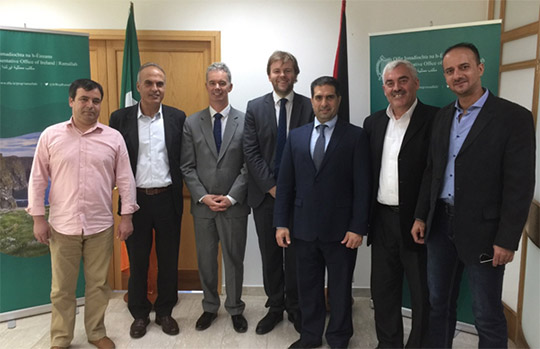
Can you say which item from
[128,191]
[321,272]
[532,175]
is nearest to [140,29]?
[128,191]

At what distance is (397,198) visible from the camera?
7.86ft

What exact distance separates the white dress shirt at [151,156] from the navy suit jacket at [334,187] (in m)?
0.94

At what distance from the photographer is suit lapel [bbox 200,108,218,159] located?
287 cm

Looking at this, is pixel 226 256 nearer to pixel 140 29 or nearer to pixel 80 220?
pixel 80 220

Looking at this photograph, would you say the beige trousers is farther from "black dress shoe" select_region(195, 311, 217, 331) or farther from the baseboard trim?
the baseboard trim

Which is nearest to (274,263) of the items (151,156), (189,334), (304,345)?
(304,345)

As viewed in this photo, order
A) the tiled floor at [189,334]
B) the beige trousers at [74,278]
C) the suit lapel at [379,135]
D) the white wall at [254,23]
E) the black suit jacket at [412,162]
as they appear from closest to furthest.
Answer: the black suit jacket at [412,162], the suit lapel at [379,135], the beige trousers at [74,278], the tiled floor at [189,334], the white wall at [254,23]

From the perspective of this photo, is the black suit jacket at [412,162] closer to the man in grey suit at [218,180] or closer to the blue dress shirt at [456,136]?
the blue dress shirt at [456,136]

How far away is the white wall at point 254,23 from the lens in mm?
3393

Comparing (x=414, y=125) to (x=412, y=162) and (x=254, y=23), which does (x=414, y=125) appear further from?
(x=254, y=23)

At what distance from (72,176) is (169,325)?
1244 mm

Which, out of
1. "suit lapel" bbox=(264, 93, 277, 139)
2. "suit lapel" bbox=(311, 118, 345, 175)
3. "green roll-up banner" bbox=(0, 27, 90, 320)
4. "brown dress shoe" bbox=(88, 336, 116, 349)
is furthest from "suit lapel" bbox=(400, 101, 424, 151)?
"green roll-up banner" bbox=(0, 27, 90, 320)

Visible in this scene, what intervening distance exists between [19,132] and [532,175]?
325 centimetres

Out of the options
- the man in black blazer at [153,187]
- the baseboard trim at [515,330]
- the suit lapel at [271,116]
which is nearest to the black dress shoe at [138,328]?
the man in black blazer at [153,187]
